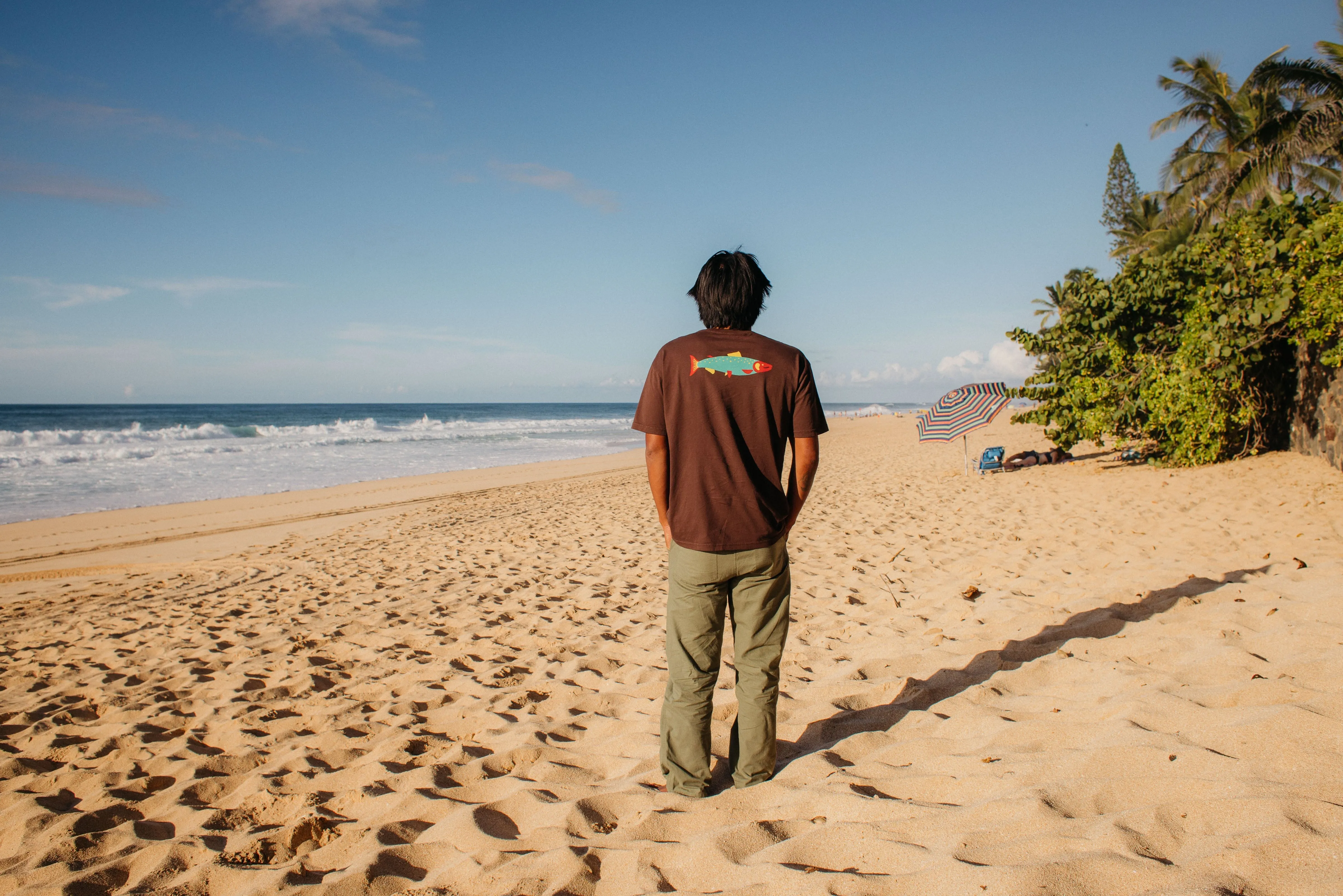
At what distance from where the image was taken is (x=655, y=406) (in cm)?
239

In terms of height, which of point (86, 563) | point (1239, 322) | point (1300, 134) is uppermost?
point (1300, 134)

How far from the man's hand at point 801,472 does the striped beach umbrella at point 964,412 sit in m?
10.4

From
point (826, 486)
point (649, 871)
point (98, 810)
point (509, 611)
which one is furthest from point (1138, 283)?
point (98, 810)

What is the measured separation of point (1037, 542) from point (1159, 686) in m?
4.04

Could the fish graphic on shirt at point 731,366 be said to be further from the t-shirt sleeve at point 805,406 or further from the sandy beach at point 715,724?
the sandy beach at point 715,724

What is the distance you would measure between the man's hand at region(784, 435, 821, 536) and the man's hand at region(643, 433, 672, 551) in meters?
0.42

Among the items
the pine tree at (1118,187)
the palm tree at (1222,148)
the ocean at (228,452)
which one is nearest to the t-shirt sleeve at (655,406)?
the ocean at (228,452)

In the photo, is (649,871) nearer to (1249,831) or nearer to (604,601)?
(1249,831)

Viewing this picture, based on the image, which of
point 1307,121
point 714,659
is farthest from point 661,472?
point 1307,121

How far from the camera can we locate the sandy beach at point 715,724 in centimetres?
189

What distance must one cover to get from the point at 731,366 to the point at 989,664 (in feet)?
7.67

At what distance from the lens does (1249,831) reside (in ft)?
5.52

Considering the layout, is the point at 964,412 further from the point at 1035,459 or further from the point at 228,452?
the point at 228,452

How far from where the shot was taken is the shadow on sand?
2914mm
